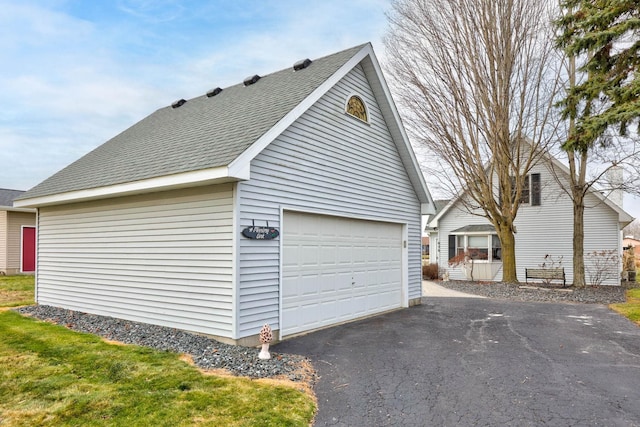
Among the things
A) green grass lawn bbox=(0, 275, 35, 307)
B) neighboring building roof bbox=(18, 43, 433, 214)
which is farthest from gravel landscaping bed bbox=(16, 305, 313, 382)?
green grass lawn bbox=(0, 275, 35, 307)

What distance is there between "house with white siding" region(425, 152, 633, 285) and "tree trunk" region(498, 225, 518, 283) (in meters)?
1.27

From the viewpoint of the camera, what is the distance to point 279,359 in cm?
596

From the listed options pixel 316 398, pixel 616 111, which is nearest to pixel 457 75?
pixel 616 111

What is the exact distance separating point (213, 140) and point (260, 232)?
193cm

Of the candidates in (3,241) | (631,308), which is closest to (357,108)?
(631,308)

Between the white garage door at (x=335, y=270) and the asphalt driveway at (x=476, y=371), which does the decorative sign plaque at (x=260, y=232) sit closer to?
the white garage door at (x=335, y=270)

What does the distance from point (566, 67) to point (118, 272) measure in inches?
654

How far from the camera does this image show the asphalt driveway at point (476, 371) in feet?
13.8

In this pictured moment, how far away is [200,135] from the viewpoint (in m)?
8.17

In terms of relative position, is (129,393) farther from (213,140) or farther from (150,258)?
(213,140)

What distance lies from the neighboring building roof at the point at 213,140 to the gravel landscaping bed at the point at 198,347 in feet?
7.97

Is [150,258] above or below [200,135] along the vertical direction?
below

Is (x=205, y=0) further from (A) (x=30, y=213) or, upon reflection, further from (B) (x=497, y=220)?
Answer: (A) (x=30, y=213)

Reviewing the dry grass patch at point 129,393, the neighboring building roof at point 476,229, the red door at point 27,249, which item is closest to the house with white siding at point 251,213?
the dry grass patch at point 129,393
